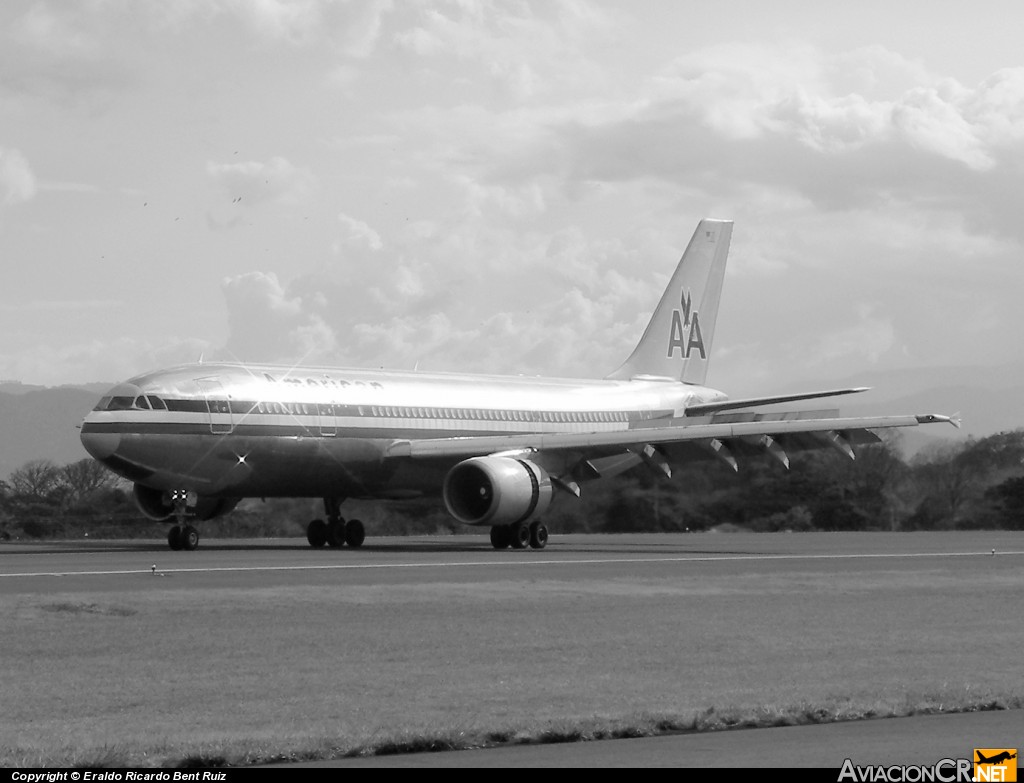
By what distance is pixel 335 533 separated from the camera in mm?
43281

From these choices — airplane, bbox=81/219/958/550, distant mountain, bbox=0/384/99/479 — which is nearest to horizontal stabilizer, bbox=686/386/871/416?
airplane, bbox=81/219/958/550

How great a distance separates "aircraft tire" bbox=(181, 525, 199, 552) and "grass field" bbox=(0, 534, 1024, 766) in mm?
10534

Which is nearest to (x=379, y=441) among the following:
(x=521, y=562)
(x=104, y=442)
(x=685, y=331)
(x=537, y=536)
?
(x=537, y=536)

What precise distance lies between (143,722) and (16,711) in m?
1.27

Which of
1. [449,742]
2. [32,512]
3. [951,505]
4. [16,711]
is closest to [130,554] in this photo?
[32,512]

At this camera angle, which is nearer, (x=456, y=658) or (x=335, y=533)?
(x=456, y=658)

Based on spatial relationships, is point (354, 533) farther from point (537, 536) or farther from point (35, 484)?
point (35, 484)

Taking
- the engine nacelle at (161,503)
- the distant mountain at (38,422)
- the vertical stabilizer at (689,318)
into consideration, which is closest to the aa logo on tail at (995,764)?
the engine nacelle at (161,503)

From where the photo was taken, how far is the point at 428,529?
5109cm

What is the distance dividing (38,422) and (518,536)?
97.9 m

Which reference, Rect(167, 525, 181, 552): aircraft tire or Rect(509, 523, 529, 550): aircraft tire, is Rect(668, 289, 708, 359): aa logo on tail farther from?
Rect(167, 525, 181, 552): aircraft tire

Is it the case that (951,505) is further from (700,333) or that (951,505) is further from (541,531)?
→ (541,531)

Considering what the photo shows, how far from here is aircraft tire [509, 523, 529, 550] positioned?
40406mm

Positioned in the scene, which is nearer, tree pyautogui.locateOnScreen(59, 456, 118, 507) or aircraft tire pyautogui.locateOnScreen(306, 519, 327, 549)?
aircraft tire pyautogui.locateOnScreen(306, 519, 327, 549)
